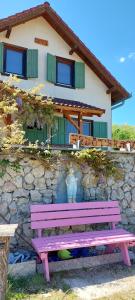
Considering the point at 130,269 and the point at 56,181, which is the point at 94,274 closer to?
the point at 130,269

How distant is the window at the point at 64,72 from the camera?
1403 cm

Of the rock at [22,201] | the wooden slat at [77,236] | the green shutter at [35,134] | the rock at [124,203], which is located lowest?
the wooden slat at [77,236]

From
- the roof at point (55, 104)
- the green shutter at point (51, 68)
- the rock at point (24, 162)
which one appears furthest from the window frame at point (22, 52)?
the rock at point (24, 162)

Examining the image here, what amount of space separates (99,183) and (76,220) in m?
1.55

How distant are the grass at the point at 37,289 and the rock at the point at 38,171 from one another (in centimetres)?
234

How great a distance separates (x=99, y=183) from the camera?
27.4ft

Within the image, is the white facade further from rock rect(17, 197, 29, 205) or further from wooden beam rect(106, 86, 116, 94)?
rock rect(17, 197, 29, 205)

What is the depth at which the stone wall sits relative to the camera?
7.13 meters

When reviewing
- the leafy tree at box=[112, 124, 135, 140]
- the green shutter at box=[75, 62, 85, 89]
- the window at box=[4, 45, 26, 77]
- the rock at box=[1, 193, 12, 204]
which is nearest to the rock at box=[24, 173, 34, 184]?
the rock at box=[1, 193, 12, 204]

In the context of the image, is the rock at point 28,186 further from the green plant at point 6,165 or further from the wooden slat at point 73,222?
the wooden slat at point 73,222

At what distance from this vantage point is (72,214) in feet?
23.2

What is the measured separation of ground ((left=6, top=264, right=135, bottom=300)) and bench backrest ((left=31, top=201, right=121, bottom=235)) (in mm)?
1069

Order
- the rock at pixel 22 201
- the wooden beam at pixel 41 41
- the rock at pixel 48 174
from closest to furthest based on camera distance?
1. the rock at pixel 22 201
2. the rock at pixel 48 174
3. the wooden beam at pixel 41 41

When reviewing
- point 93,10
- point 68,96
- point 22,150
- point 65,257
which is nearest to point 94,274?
point 65,257
